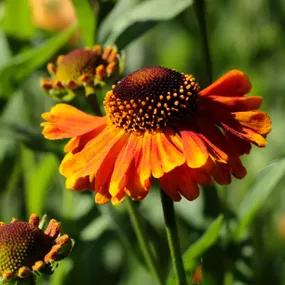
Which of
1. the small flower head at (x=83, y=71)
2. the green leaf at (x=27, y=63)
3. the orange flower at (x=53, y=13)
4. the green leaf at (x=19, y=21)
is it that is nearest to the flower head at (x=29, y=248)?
the small flower head at (x=83, y=71)

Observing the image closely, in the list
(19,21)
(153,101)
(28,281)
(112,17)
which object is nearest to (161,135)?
(153,101)

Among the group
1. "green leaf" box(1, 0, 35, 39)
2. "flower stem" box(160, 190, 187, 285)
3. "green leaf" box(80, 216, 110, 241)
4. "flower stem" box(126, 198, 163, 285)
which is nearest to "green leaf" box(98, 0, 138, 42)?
"green leaf" box(1, 0, 35, 39)

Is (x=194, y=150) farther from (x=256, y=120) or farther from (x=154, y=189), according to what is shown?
(x=154, y=189)

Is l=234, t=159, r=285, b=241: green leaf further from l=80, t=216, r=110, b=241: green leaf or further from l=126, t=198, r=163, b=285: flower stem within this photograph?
l=80, t=216, r=110, b=241: green leaf

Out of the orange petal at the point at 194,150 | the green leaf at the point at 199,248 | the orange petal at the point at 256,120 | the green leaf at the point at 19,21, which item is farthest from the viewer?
the green leaf at the point at 19,21

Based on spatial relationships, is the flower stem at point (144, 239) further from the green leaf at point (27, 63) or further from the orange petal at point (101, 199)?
the green leaf at point (27, 63)
